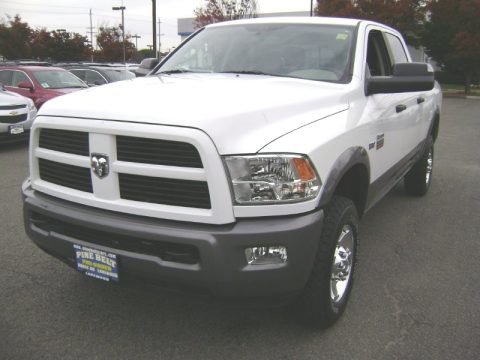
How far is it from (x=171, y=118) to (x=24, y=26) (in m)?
44.8

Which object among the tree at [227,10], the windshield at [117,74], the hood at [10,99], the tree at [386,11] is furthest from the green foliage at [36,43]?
the hood at [10,99]

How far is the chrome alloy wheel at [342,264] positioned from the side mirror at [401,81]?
1039 millimetres

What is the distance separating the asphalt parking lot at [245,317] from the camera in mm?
2750

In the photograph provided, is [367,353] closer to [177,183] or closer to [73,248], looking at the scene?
[177,183]

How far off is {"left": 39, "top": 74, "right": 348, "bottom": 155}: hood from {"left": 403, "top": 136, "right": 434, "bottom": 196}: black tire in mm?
2945

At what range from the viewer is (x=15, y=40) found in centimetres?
4003

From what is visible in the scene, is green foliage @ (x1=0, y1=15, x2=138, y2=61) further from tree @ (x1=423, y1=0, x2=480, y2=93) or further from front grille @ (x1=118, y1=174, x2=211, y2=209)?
front grille @ (x1=118, y1=174, x2=211, y2=209)

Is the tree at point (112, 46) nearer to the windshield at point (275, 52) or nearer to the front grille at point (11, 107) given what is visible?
the front grille at point (11, 107)

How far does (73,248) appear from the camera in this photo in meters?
2.67

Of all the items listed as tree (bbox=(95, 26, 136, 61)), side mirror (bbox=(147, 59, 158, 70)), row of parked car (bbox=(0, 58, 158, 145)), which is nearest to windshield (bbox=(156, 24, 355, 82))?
side mirror (bbox=(147, 59, 158, 70))

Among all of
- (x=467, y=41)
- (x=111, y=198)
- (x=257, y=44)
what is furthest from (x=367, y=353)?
(x=467, y=41)

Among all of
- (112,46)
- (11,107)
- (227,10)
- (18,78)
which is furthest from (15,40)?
(11,107)

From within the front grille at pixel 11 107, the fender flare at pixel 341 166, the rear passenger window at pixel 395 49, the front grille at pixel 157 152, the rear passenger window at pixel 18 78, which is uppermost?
the rear passenger window at pixel 395 49

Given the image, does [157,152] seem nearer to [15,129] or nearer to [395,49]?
[395,49]
